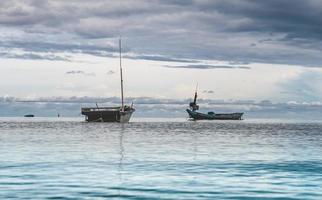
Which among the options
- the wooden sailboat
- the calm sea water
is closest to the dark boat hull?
the wooden sailboat

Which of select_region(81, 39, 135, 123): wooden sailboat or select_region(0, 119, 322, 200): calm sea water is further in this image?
select_region(81, 39, 135, 123): wooden sailboat

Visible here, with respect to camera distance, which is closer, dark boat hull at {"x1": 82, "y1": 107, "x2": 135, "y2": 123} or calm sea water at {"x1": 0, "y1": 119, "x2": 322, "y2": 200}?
calm sea water at {"x1": 0, "y1": 119, "x2": 322, "y2": 200}

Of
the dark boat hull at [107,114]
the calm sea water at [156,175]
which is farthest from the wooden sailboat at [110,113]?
the calm sea water at [156,175]

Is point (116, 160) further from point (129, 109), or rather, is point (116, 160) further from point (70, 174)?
point (129, 109)

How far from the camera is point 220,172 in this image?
3653cm

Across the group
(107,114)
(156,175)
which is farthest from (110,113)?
(156,175)

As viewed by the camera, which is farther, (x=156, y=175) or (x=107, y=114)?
(x=107, y=114)

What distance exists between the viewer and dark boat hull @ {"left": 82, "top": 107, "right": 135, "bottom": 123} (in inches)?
6289

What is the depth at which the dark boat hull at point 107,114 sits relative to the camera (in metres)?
160

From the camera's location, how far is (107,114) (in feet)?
529

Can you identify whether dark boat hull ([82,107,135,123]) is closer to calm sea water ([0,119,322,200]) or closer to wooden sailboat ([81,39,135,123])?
wooden sailboat ([81,39,135,123])

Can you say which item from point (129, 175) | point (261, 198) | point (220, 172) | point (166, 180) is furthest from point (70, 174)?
point (261, 198)

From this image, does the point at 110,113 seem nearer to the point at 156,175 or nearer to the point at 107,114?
the point at 107,114

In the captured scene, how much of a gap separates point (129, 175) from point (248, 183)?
7.50m
